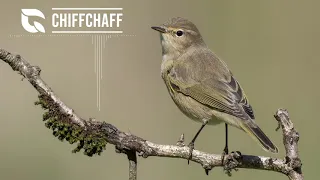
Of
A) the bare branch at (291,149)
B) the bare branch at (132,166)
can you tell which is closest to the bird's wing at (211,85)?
the bare branch at (291,149)

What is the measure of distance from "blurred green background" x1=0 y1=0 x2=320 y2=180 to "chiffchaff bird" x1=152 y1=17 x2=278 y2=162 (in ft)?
5.29

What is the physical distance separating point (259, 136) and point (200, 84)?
3.05 feet

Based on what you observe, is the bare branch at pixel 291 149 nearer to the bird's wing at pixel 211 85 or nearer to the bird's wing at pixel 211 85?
the bird's wing at pixel 211 85

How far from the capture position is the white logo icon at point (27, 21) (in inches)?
315

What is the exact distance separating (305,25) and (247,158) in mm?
6456

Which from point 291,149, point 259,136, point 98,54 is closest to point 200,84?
point 259,136

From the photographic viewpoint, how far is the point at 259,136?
4305 mm

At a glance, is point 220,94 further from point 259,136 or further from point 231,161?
point 231,161

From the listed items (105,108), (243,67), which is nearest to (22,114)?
(105,108)

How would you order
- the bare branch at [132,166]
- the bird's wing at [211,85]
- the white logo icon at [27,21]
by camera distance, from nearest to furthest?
the bare branch at [132,166], the bird's wing at [211,85], the white logo icon at [27,21]

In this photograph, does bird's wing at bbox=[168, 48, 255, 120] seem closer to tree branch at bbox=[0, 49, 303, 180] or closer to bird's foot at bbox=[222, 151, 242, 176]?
bird's foot at bbox=[222, 151, 242, 176]

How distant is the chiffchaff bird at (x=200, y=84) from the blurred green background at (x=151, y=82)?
1.61 meters

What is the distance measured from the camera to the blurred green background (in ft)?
23.2

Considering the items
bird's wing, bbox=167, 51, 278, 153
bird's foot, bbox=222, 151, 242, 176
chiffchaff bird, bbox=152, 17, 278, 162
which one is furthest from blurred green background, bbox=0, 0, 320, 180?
bird's foot, bbox=222, 151, 242, 176
